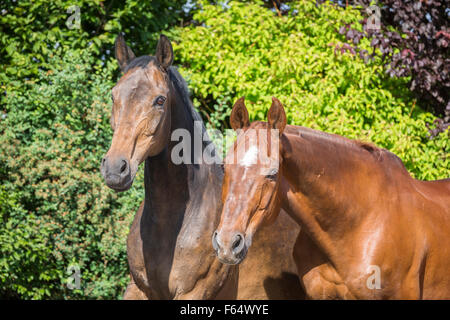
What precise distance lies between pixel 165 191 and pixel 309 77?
3669 millimetres

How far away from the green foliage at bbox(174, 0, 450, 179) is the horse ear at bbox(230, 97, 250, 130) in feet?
10.8

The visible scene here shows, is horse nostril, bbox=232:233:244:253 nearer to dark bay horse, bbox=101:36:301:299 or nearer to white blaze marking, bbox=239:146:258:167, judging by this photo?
white blaze marking, bbox=239:146:258:167

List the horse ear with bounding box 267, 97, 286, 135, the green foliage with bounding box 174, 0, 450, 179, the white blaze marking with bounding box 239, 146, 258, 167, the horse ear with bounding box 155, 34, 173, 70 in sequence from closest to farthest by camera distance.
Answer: the white blaze marking with bounding box 239, 146, 258, 167 → the horse ear with bounding box 267, 97, 286, 135 → the horse ear with bounding box 155, 34, 173, 70 → the green foliage with bounding box 174, 0, 450, 179

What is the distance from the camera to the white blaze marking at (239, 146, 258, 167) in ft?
9.96

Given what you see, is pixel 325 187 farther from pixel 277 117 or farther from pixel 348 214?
pixel 277 117

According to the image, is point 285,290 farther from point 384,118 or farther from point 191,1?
point 191,1

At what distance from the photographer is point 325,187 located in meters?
3.40

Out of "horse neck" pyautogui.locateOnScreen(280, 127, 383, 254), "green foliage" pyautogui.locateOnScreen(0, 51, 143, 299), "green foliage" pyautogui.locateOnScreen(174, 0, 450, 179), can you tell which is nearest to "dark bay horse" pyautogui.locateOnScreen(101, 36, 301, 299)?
"horse neck" pyautogui.locateOnScreen(280, 127, 383, 254)

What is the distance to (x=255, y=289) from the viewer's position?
13.2 feet

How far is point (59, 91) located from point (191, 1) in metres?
2.35

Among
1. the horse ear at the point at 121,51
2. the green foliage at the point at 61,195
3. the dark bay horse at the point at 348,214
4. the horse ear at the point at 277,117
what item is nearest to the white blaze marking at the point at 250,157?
the dark bay horse at the point at 348,214

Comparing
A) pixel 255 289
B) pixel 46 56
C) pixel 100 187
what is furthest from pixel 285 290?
pixel 46 56

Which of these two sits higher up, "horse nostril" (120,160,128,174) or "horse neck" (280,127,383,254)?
"horse nostril" (120,160,128,174)

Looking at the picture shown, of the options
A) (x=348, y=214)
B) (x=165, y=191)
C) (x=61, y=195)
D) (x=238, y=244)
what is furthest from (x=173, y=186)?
(x=61, y=195)
